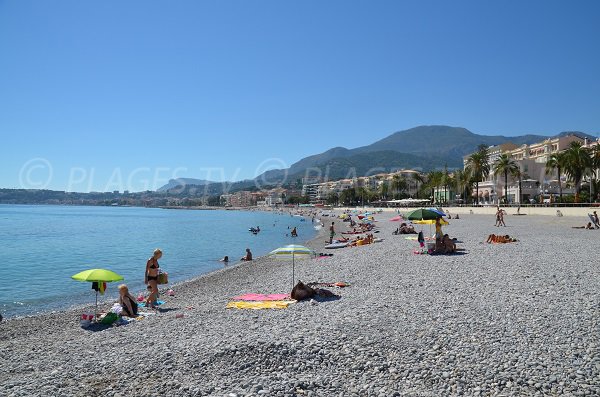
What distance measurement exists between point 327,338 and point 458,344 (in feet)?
6.28

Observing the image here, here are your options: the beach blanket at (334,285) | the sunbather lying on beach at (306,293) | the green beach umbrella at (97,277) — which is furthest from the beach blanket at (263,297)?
the green beach umbrella at (97,277)

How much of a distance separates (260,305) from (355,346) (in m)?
3.80

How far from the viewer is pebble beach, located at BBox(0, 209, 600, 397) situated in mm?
5316

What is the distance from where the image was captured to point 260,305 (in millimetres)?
9750

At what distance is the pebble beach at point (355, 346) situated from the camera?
5.32 m

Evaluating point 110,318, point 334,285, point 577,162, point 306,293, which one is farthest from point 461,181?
point 110,318

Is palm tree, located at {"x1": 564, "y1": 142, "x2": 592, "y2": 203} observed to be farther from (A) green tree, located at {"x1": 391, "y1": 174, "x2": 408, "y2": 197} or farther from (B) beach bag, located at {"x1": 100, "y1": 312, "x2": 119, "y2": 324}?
(A) green tree, located at {"x1": 391, "y1": 174, "x2": 408, "y2": 197}

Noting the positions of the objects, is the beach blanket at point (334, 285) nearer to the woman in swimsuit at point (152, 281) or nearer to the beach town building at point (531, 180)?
the woman in swimsuit at point (152, 281)

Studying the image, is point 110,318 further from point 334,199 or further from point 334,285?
point 334,199

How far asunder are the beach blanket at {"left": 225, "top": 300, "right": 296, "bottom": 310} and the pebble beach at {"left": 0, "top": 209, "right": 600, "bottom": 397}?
0.85 ft

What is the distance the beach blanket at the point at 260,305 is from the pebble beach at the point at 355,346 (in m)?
0.26

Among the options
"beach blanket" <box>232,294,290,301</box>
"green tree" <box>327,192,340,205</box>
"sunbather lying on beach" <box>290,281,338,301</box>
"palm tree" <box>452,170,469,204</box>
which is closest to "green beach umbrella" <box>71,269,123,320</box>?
"beach blanket" <box>232,294,290,301</box>

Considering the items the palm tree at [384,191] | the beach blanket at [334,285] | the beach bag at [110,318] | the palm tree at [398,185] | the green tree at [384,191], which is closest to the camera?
the beach bag at [110,318]

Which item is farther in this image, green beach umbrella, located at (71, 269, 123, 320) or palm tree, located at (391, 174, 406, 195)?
palm tree, located at (391, 174, 406, 195)
